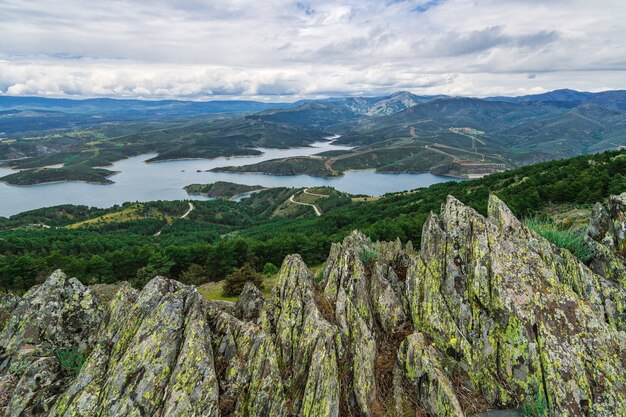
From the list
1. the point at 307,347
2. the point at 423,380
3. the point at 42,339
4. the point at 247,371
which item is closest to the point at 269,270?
the point at 42,339

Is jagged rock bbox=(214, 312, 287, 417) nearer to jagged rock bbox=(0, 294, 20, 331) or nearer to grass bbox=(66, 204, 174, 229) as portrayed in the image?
jagged rock bbox=(0, 294, 20, 331)

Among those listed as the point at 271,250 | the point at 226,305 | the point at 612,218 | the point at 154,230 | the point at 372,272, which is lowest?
the point at 154,230

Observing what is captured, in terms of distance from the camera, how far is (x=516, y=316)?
9.97 meters

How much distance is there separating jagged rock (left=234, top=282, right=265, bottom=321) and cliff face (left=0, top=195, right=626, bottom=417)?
148 millimetres

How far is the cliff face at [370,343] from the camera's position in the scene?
927 cm

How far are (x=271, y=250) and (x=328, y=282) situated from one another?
45375 millimetres

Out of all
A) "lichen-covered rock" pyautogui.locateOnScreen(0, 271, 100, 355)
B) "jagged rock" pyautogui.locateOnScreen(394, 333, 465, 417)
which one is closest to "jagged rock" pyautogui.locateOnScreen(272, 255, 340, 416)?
"jagged rock" pyautogui.locateOnScreen(394, 333, 465, 417)

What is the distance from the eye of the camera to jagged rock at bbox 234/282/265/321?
13.2 meters

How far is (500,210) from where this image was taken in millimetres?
13227

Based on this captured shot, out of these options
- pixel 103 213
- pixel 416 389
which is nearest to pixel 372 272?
pixel 416 389

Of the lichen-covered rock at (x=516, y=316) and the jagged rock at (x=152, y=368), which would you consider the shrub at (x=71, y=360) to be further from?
the lichen-covered rock at (x=516, y=316)

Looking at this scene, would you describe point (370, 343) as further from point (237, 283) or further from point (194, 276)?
point (194, 276)

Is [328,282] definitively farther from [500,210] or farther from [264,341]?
[500,210]

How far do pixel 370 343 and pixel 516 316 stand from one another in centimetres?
419
